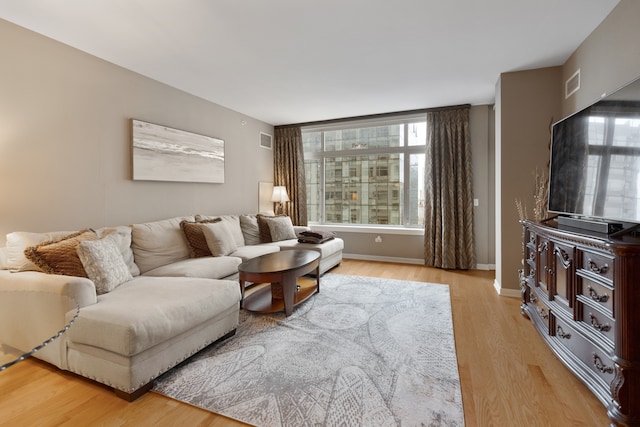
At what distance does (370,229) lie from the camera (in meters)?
5.38

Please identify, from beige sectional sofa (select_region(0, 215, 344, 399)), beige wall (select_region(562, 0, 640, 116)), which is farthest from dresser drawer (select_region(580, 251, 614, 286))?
beige sectional sofa (select_region(0, 215, 344, 399))

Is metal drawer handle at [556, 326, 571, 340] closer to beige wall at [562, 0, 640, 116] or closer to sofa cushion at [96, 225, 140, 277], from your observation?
beige wall at [562, 0, 640, 116]

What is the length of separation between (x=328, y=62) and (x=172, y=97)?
6.56 ft

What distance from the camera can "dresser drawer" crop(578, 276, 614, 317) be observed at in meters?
1.57

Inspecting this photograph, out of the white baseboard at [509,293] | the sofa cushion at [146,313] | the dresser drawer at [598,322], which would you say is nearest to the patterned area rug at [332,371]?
the sofa cushion at [146,313]

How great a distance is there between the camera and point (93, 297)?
6.41ft

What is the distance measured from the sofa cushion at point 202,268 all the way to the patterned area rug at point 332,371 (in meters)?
0.52

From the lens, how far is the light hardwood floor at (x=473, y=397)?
156 centimetres

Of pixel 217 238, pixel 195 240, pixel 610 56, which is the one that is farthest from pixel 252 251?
pixel 610 56

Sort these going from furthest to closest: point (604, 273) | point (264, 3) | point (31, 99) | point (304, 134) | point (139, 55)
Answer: point (304, 134) < point (139, 55) < point (31, 99) < point (264, 3) < point (604, 273)

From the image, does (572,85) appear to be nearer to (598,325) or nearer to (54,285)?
(598,325)

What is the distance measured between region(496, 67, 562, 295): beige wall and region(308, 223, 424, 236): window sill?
1.64 meters

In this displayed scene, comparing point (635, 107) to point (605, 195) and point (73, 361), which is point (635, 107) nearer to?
point (605, 195)

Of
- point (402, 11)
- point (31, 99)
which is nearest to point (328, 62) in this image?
point (402, 11)
